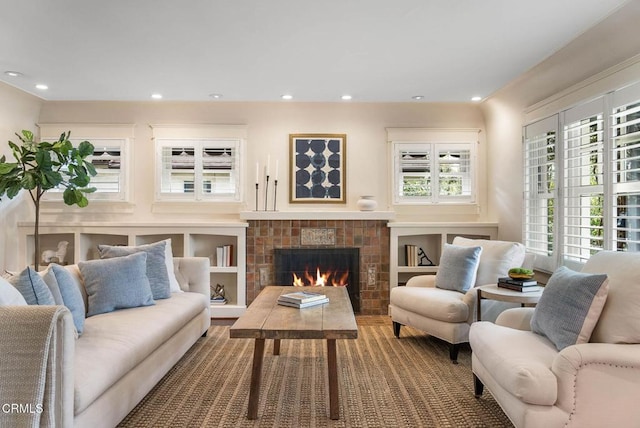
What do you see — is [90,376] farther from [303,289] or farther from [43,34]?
[43,34]

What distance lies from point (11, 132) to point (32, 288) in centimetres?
334

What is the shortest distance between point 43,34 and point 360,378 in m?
3.46

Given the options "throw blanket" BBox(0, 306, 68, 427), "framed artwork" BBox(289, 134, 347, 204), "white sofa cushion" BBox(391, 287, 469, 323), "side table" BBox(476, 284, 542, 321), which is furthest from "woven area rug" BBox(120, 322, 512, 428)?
"framed artwork" BBox(289, 134, 347, 204)

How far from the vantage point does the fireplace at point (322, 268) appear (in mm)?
4793

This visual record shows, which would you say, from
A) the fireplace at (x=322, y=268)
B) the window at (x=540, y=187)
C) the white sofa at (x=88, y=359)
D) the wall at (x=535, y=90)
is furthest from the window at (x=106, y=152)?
the window at (x=540, y=187)

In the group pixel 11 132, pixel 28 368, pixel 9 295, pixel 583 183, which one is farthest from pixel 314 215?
pixel 11 132

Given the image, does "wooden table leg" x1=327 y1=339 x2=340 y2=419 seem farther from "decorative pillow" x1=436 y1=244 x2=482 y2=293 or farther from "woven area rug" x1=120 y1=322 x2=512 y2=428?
"decorative pillow" x1=436 y1=244 x2=482 y2=293

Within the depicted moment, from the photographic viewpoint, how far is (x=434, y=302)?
337 cm

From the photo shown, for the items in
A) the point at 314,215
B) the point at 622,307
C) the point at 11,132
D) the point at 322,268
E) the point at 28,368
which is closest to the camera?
the point at 28,368

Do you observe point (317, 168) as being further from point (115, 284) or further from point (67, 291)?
point (67, 291)

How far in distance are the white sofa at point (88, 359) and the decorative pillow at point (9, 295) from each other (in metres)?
0.09

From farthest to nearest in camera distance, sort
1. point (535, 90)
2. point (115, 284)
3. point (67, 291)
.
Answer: point (535, 90) → point (115, 284) → point (67, 291)

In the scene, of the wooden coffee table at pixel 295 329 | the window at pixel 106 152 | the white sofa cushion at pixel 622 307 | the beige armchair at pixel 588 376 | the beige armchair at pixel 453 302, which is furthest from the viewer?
the window at pixel 106 152

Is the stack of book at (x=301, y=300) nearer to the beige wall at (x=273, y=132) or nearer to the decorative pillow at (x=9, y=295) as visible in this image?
the decorative pillow at (x=9, y=295)
